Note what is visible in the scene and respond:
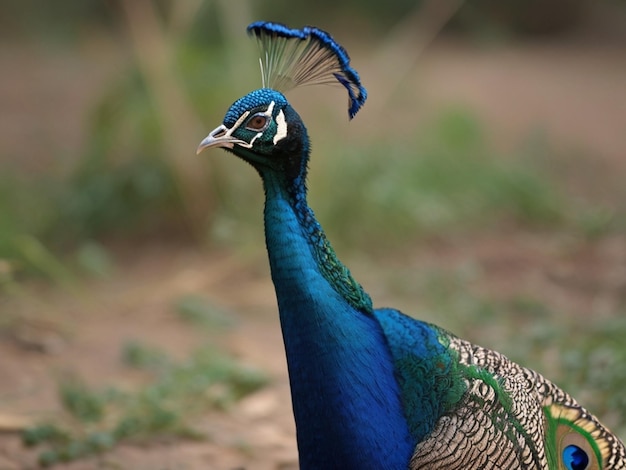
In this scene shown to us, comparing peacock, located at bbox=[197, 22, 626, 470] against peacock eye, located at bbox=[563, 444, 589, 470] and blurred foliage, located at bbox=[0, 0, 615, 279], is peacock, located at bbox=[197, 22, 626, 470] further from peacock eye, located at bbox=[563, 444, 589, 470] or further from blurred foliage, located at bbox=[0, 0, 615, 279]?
blurred foliage, located at bbox=[0, 0, 615, 279]

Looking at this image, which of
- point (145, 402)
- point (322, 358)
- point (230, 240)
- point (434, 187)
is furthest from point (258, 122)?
point (434, 187)

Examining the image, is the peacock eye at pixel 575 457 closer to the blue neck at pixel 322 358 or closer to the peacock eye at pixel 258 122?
the blue neck at pixel 322 358

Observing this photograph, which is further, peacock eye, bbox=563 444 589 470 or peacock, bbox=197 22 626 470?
peacock eye, bbox=563 444 589 470

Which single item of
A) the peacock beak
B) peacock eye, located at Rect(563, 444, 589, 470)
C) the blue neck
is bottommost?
peacock eye, located at Rect(563, 444, 589, 470)

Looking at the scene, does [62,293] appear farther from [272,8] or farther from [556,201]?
[272,8]

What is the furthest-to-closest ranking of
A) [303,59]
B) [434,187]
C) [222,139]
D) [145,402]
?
[434,187] → [145,402] → [303,59] → [222,139]

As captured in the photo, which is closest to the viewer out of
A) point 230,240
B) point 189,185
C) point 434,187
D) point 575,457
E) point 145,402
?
point 575,457

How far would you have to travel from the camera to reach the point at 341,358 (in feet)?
6.88

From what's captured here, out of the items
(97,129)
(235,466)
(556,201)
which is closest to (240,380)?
(235,466)

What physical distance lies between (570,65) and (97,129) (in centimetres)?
568

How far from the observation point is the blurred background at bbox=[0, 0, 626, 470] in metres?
3.30

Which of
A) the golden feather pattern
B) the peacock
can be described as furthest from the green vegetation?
the golden feather pattern

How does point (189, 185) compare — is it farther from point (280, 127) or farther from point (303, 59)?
point (280, 127)

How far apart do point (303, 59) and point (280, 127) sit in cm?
21
